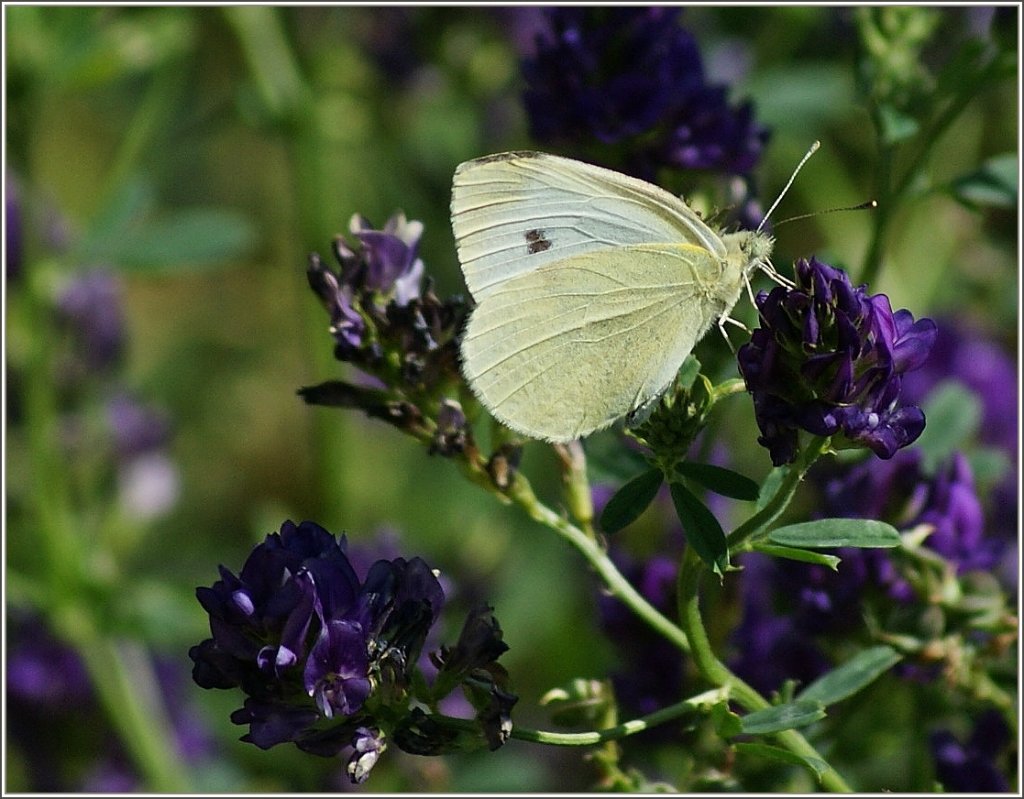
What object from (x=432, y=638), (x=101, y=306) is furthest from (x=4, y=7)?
(x=432, y=638)

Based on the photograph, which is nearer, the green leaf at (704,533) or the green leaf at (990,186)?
the green leaf at (704,533)

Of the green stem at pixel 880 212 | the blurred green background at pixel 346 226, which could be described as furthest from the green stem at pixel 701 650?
the blurred green background at pixel 346 226

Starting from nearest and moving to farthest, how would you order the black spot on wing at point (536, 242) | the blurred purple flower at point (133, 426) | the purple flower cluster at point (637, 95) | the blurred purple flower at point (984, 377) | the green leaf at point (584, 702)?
the green leaf at point (584, 702) < the black spot on wing at point (536, 242) < the purple flower cluster at point (637, 95) < the blurred purple flower at point (984, 377) < the blurred purple flower at point (133, 426)

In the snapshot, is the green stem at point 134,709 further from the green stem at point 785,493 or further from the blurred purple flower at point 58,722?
the green stem at point 785,493

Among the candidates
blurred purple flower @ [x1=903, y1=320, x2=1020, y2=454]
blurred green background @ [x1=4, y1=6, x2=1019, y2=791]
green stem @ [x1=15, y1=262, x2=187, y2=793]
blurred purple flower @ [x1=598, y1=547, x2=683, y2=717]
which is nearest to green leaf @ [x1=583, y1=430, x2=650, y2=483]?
blurred purple flower @ [x1=598, y1=547, x2=683, y2=717]

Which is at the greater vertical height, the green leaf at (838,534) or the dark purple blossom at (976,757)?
the green leaf at (838,534)

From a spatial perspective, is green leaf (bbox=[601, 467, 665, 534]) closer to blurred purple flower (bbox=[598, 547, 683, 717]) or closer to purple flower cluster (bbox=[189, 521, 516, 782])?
purple flower cluster (bbox=[189, 521, 516, 782])

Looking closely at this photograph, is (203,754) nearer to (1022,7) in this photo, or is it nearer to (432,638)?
(432,638)

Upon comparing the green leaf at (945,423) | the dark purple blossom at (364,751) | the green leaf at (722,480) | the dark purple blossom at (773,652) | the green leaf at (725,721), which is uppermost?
the green leaf at (722,480)

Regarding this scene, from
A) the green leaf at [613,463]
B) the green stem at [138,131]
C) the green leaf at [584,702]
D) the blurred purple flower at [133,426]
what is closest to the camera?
the green leaf at [584,702]
